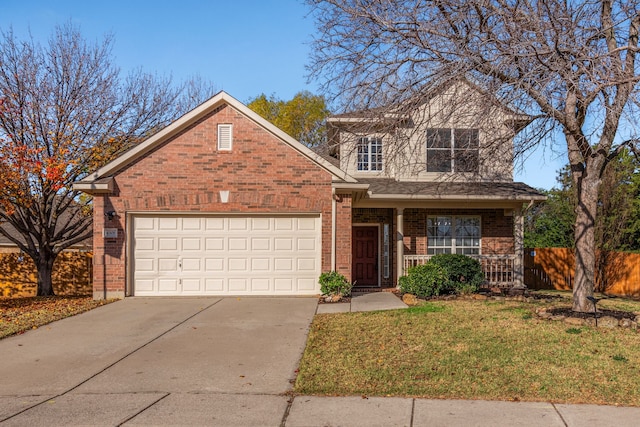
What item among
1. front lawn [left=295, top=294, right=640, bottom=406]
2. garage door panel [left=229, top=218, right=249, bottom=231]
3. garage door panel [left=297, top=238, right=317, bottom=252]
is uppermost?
garage door panel [left=229, top=218, right=249, bottom=231]

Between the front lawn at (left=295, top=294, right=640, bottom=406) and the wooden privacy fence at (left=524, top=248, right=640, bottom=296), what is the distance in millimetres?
11838

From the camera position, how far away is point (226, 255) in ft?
45.0

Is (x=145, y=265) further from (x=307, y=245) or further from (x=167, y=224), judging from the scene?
(x=307, y=245)

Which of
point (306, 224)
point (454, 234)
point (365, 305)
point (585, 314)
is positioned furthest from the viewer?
point (454, 234)

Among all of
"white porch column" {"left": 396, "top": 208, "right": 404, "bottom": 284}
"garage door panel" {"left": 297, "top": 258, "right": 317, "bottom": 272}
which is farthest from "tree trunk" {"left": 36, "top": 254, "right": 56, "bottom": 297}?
"white porch column" {"left": 396, "top": 208, "right": 404, "bottom": 284}

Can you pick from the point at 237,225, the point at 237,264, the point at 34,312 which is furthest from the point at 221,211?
the point at 34,312

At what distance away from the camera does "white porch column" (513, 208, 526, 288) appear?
1583 cm

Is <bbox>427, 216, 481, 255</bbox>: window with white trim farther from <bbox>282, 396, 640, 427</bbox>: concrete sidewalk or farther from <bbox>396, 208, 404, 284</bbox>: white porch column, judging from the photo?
<bbox>282, 396, 640, 427</bbox>: concrete sidewalk

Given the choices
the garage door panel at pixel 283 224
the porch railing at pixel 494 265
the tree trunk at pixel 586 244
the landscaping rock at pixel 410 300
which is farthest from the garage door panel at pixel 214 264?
the tree trunk at pixel 586 244

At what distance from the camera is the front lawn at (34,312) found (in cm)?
1009

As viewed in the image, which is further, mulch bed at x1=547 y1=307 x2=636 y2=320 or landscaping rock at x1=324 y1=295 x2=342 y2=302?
landscaping rock at x1=324 y1=295 x2=342 y2=302

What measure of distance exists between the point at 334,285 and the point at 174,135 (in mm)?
5650

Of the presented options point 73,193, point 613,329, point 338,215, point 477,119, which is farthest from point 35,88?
point 613,329

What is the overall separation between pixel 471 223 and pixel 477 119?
7.95 meters
